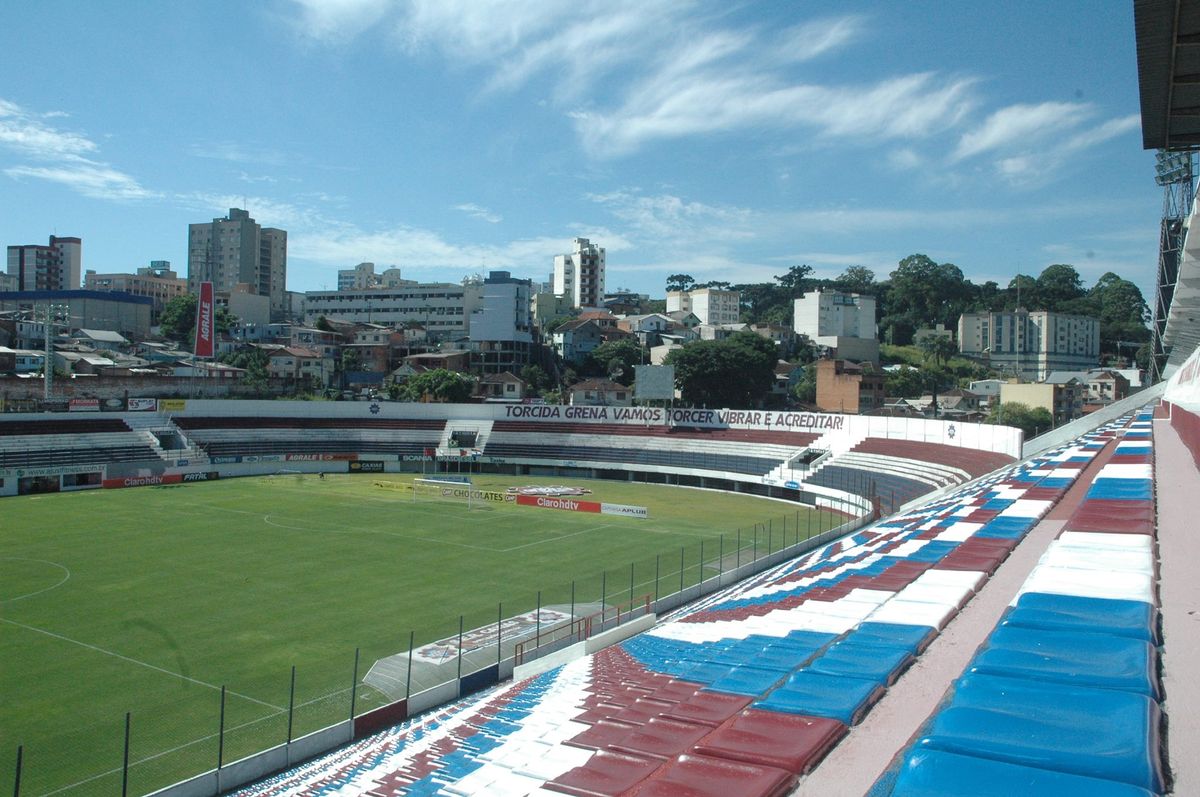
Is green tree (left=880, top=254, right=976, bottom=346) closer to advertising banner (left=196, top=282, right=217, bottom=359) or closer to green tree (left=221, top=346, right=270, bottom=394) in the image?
green tree (left=221, top=346, right=270, bottom=394)

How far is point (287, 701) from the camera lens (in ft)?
59.3

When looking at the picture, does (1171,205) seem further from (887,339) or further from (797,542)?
(887,339)

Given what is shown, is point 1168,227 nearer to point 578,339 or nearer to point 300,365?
point 578,339

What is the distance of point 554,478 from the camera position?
67.4 meters

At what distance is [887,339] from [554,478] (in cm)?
9638

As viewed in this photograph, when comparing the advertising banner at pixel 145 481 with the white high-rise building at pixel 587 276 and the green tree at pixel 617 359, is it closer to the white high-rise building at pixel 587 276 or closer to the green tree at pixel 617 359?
the green tree at pixel 617 359

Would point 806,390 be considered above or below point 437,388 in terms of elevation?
above

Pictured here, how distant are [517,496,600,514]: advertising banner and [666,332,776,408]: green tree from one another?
42084 millimetres

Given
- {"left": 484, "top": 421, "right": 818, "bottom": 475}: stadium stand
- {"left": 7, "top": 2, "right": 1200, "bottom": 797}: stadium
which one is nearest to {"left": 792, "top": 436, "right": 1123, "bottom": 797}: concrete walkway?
{"left": 7, "top": 2, "right": 1200, "bottom": 797}: stadium

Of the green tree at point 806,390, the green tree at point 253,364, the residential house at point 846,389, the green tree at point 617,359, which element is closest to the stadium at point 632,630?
the green tree at point 253,364

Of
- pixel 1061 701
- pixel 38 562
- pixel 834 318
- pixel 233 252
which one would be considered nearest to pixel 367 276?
pixel 233 252

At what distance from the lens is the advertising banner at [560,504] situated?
45875 mm

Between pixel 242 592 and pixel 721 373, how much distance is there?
6535 cm

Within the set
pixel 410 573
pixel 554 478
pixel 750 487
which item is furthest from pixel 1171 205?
pixel 410 573
